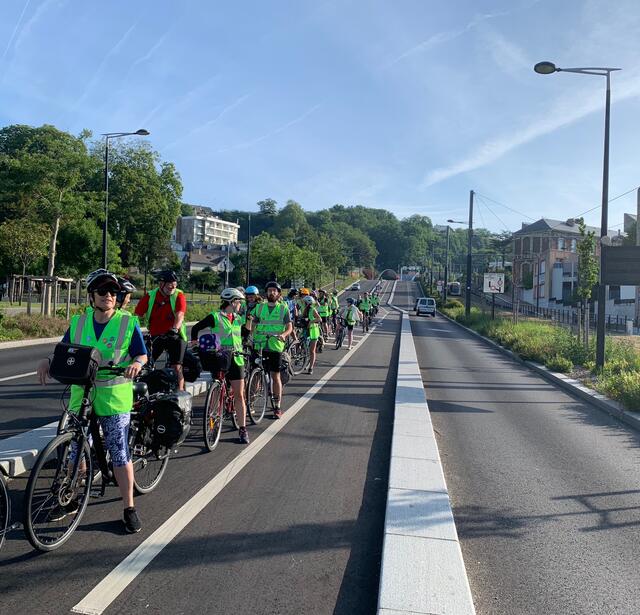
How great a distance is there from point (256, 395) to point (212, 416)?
4.73 ft

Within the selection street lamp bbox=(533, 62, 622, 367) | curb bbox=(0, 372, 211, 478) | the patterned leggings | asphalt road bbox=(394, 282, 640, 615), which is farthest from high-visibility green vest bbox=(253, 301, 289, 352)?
street lamp bbox=(533, 62, 622, 367)

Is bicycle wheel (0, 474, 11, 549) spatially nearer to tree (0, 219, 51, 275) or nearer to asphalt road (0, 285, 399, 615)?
asphalt road (0, 285, 399, 615)

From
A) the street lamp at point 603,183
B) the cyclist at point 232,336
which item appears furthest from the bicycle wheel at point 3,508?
the street lamp at point 603,183

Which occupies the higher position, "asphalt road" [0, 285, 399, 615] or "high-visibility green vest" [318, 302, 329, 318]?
"high-visibility green vest" [318, 302, 329, 318]

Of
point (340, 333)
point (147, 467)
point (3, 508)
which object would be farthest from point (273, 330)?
point (340, 333)

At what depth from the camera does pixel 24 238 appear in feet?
98.6

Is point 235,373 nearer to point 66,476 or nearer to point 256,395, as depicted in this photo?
point 256,395

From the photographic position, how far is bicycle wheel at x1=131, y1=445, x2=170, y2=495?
15.5 feet

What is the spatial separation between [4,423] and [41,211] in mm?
20783

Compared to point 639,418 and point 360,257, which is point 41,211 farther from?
point 360,257

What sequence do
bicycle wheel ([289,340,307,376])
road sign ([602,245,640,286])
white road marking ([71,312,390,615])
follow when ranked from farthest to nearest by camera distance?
road sign ([602,245,640,286]), bicycle wheel ([289,340,307,376]), white road marking ([71,312,390,615])

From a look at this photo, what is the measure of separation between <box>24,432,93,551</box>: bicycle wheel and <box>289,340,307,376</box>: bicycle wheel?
8.70m

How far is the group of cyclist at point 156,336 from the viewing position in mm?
3947

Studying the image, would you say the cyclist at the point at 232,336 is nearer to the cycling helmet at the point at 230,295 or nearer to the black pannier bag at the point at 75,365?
the cycling helmet at the point at 230,295
